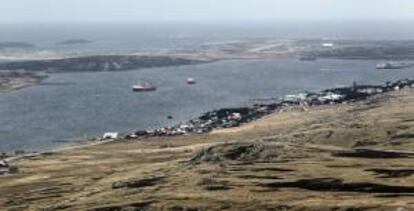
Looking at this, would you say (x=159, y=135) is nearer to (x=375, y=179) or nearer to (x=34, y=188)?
(x=34, y=188)

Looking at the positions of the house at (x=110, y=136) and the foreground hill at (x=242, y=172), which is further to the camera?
the house at (x=110, y=136)

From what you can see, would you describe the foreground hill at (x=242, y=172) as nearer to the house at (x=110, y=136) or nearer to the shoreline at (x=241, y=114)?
the shoreline at (x=241, y=114)

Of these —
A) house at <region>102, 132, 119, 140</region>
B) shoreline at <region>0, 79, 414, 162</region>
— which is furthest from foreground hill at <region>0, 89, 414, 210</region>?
house at <region>102, 132, 119, 140</region>

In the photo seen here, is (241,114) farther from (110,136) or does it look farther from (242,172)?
(242,172)

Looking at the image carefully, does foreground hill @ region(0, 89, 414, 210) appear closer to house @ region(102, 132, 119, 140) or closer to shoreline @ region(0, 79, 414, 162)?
shoreline @ region(0, 79, 414, 162)

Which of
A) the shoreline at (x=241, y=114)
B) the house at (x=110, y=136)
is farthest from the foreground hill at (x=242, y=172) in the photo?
the house at (x=110, y=136)

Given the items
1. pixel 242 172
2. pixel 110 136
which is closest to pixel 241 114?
pixel 110 136

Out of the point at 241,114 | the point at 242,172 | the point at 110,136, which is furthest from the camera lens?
the point at 241,114

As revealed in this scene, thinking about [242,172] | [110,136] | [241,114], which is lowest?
[110,136]
